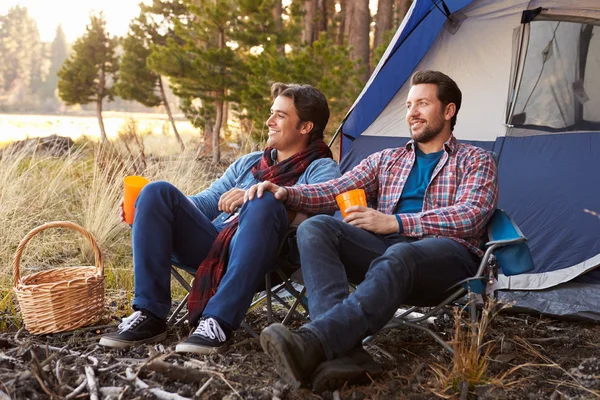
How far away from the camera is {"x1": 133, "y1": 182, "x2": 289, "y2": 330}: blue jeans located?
211cm

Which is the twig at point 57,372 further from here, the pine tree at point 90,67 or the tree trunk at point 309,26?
the pine tree at point 90,67

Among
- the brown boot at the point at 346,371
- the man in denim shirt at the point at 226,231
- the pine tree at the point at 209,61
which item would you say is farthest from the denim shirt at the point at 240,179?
the pine tree at the point at 209,61

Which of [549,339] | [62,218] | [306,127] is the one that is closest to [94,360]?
[306,127]

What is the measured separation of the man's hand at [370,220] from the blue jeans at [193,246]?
237 millimetres

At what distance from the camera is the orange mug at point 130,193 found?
2344 mm

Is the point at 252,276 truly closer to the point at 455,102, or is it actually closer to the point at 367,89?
the point at 455,102

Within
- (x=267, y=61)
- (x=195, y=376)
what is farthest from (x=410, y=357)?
(x=267, y=61)

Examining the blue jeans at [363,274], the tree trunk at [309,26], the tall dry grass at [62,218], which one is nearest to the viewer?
the blue jeans at [363,274]

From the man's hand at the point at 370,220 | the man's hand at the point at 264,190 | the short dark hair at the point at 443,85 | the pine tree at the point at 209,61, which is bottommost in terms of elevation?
the man's hand at the point at 370,220

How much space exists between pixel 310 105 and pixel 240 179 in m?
0.44

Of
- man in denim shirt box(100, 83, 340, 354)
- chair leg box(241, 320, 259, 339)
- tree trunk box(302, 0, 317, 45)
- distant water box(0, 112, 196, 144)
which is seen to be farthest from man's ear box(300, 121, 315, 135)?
distant water box(0, 112, 196, 144)

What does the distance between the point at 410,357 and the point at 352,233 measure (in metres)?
0.50

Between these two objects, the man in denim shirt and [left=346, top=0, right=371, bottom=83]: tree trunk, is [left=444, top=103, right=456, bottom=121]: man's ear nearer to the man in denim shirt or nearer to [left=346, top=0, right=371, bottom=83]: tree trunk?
the man in denim shirt

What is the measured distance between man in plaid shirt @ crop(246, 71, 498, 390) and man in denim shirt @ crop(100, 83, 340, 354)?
143 millimetres
